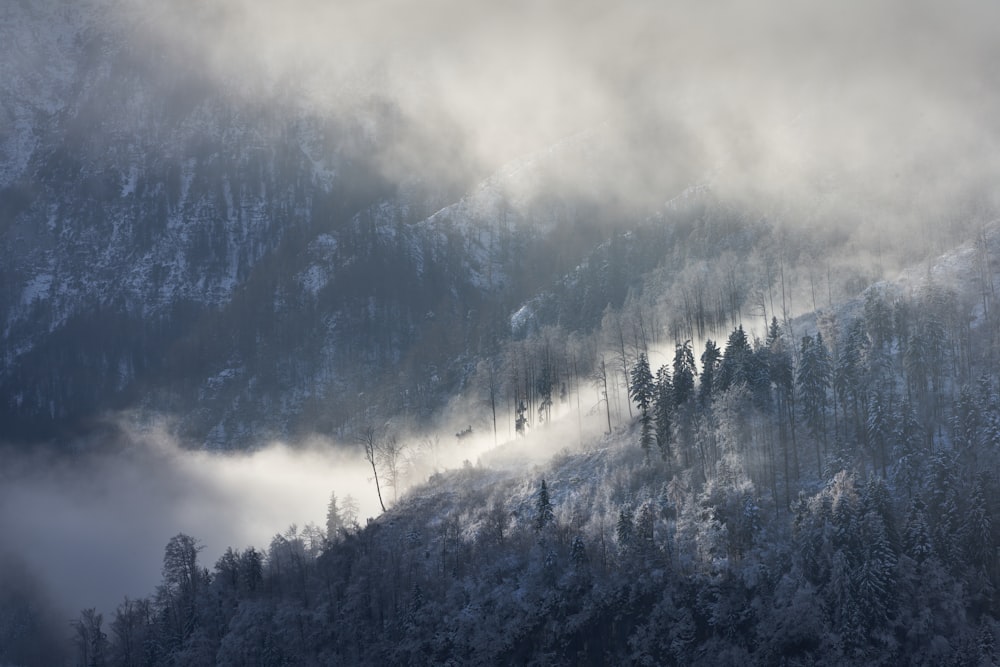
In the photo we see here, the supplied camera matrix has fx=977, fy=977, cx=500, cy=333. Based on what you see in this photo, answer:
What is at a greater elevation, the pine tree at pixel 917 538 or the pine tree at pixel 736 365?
the pine tree at pixel 736 365

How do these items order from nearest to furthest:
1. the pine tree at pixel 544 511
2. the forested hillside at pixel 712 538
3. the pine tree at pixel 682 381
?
the forested hillside at pixel 712 538
the pine tree at pixel 544 511
the pine tree at pixel 682 381

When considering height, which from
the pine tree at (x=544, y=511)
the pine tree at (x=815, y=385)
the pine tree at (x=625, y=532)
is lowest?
the pine tree at (x=625, y=532)

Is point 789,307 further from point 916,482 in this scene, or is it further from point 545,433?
point 916,482

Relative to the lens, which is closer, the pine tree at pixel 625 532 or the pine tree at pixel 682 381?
the pine tree at pixel 625 532

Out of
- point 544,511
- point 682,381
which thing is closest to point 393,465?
point 544,511

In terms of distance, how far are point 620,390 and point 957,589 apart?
65713 mm

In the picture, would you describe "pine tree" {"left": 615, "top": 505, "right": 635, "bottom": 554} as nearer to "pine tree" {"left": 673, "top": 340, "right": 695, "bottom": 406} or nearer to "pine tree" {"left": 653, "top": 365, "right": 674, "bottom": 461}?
"pine tree" {"left": 653, "top": 365, "right": 674, "bottom": 461}

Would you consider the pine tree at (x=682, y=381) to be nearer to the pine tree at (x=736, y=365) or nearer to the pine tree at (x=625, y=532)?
the pine tree at (x=736, y=365)

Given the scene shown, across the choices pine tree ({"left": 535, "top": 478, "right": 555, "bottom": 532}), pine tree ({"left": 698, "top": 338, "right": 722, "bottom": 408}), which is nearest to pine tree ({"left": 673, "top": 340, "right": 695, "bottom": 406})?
pine tree ({"left": 698, "top": 338, "right": 722, "bottom": 408})

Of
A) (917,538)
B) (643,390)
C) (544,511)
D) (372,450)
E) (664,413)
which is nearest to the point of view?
(917,538)

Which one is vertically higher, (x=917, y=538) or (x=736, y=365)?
(x=736, y=365)

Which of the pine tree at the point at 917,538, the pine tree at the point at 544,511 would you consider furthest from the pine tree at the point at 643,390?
the pine tree at the point at 917,538

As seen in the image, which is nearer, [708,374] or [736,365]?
[736,365]

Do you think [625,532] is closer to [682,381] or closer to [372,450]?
[682,381]
